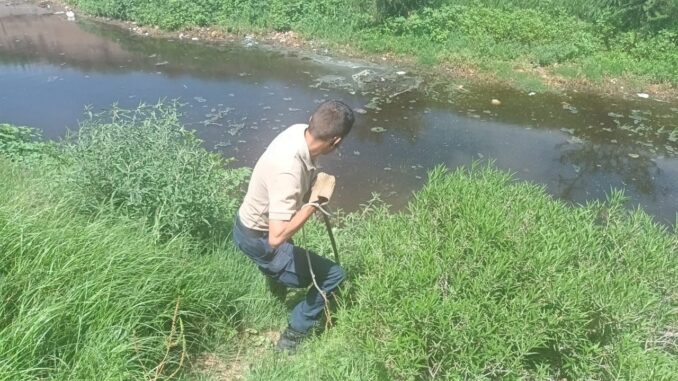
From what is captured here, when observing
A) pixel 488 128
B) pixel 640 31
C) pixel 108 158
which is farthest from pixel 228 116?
pixel 640 31

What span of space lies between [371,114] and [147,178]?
4.87 m

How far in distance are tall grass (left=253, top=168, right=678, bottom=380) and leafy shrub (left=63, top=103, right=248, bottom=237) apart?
1159mm

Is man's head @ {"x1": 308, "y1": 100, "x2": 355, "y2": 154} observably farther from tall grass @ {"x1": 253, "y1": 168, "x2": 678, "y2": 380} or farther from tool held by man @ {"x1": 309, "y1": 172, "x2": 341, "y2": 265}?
tall grass @ {"x1": 253, "y1": 168, "x2": 678, "y2": 380}

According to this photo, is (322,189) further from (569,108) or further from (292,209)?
(569,108)

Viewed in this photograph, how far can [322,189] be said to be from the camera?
302 cm

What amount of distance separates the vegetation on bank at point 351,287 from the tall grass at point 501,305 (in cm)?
1

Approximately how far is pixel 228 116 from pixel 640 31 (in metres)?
7.32

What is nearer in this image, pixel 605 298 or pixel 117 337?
pixel 117 337

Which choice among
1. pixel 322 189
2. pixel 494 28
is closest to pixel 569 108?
pixel 494 28

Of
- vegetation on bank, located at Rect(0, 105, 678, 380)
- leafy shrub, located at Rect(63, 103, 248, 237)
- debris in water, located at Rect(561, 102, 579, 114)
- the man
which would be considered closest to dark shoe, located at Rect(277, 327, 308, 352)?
the man

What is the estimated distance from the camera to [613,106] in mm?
8492

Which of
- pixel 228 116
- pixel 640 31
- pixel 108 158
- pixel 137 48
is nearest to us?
pixel 108 158

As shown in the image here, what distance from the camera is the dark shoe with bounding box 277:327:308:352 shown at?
131 inches

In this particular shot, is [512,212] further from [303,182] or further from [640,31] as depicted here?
[640,31]
